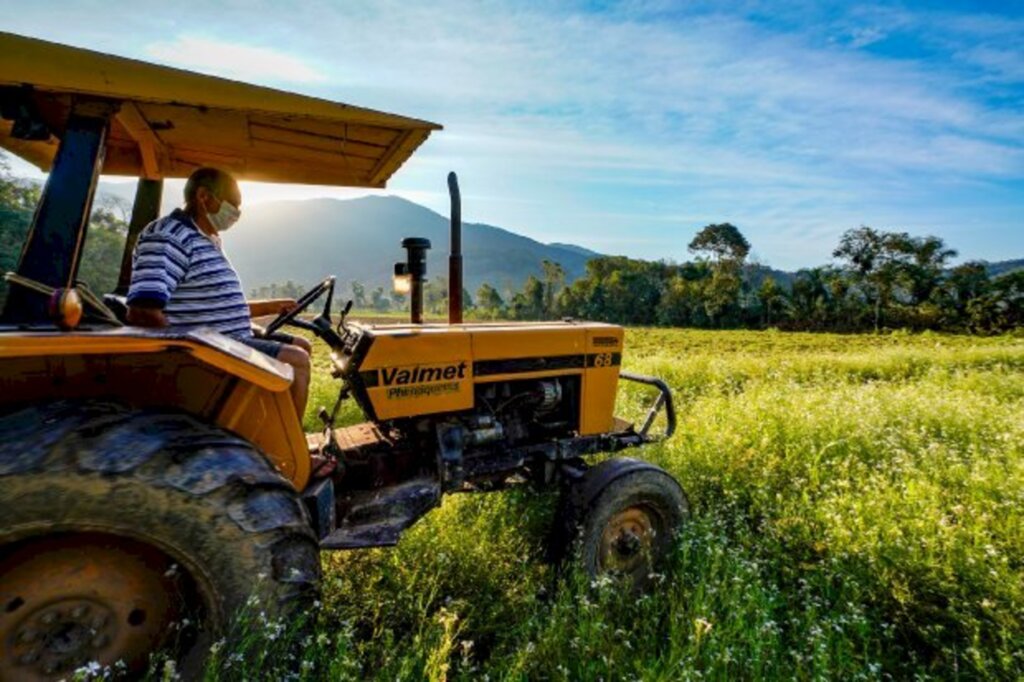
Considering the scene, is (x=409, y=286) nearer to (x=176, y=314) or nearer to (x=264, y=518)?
(x=176, y=314)

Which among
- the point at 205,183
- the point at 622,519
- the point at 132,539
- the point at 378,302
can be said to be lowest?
the point at 378,302

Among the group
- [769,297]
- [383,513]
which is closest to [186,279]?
[383,513]

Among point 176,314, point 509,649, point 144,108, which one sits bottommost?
point 509,649

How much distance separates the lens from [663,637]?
274cm

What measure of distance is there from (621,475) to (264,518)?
73.0 inches

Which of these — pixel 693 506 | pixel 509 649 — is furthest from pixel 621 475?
pixel 693 506

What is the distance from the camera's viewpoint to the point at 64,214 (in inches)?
77.6

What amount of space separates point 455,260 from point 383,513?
148cm

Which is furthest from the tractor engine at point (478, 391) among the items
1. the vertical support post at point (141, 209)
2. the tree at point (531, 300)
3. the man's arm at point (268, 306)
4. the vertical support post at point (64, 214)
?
the tree at point (531, 300)

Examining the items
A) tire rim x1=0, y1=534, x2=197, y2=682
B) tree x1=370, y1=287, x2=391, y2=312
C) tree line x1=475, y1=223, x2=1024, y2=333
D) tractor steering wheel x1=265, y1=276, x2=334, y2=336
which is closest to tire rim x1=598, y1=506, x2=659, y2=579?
tractor steering wheel x1=265, y1=276, x2=334, y2=336

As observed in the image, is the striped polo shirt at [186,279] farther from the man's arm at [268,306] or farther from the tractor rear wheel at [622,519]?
the tractor rear wheel at [622,519]

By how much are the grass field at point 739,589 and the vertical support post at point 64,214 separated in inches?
52.4

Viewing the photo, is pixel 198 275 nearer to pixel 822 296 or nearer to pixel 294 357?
pixel 294 357

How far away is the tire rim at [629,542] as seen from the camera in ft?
10.5
